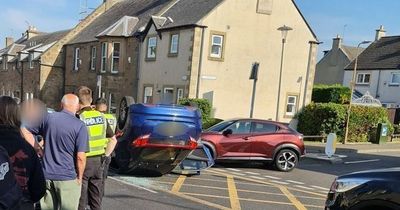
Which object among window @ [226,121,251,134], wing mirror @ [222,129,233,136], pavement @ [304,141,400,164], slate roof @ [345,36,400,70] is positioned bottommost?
pavement @ [304,141,400,164]

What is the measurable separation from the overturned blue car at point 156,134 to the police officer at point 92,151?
2709 mm

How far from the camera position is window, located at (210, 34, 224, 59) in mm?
23938

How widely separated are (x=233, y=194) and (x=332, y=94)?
2520 cm

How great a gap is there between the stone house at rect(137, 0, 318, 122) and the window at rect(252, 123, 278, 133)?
10.3 m

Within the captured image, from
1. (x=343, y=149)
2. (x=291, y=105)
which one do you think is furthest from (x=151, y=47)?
(x=343, y=149)

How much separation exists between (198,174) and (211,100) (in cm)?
1270

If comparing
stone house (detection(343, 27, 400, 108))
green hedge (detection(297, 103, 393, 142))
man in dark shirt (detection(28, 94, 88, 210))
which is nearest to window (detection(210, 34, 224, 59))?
green hedge (detection(297, 103, 393, 142))

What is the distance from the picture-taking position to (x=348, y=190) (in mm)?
5121

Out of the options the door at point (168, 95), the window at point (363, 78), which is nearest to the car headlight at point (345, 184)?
the door at point (168, 95)

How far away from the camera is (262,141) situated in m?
13.1

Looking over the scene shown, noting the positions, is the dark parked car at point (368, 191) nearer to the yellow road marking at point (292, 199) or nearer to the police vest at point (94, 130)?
the police vest at point (94, 130)

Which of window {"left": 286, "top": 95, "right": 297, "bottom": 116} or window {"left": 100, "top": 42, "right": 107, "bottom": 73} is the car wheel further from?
window {"left": 100, "top": 42, "right": 107, "bottom": 73}

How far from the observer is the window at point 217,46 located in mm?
23938

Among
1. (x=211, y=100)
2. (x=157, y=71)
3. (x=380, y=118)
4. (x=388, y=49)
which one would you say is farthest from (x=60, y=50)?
(x=388, y=49)
